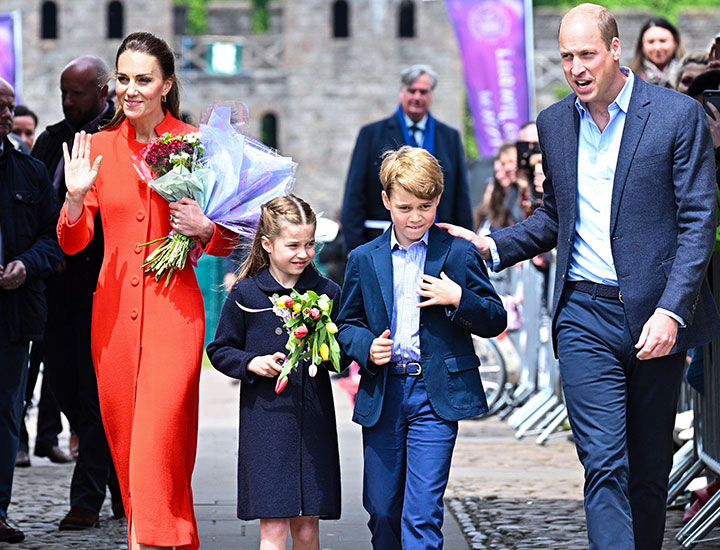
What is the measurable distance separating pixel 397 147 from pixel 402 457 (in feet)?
14.7

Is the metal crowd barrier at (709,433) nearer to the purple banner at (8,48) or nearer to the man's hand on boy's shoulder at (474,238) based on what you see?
the man's hand on boy's shoulder at (474,238)

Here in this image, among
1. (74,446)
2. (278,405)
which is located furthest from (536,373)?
(278,405)

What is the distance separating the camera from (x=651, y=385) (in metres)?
5.12

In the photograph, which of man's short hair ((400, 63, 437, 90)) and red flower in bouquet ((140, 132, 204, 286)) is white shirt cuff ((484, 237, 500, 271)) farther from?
man's short hair ((400, 63, 437, 90))

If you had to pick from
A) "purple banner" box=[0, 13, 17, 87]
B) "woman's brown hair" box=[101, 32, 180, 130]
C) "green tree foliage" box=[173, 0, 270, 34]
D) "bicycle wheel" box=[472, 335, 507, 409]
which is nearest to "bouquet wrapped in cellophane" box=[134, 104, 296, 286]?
"woman's brown hair" box=[101, 32, 180, 130]

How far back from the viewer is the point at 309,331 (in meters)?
5.19

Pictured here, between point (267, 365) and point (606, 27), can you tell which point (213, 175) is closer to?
point (267, 365)

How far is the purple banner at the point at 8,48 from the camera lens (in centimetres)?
2190

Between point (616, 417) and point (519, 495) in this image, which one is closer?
point (616, 417)

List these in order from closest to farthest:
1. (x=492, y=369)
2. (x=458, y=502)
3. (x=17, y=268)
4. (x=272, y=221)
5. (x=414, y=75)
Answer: (x=272, y=221) → (x=17, y=268) → (x=458, y=502) → (x=414, y=75) → (x=492, y=369)

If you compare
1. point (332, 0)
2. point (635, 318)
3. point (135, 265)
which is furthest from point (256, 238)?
point (332, 0)

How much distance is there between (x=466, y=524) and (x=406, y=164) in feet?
8.54

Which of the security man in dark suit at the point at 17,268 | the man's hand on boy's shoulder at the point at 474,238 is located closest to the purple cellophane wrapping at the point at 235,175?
the man's hand on boy's shoulder at the point at 474,238

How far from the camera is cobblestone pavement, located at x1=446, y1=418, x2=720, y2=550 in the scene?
22.4 ft
